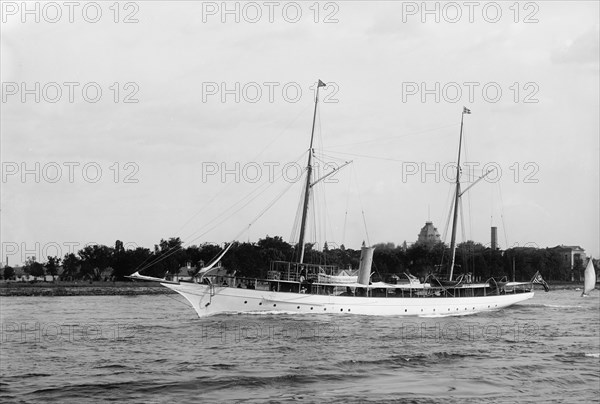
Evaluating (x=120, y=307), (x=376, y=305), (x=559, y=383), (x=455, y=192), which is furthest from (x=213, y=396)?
(x=455, y=192)

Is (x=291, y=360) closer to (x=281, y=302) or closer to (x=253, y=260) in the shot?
(x=281, y=302)

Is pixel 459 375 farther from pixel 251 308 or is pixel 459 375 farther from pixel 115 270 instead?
pixel 115 270

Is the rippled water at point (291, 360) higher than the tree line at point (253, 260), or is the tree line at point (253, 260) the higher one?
the tree line at point (253, 260)

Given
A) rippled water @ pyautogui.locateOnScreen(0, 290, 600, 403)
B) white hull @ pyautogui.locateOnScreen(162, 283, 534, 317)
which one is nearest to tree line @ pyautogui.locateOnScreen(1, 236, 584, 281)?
white hull @ pyautogui.locateOnScreen(162, 283, 534, 317)

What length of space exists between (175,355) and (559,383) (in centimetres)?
2074

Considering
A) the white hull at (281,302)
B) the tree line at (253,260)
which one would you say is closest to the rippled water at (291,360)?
the white hull at (281,302)

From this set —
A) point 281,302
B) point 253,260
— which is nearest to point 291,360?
point 281,302

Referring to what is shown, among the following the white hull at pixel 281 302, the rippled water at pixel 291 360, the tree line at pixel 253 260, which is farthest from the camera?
the tree line at pixel 253 260

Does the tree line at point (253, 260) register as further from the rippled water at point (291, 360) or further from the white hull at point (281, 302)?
the rippled water at point (291, 360)

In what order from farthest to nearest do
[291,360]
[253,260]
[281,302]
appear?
[253,260], [281,302], [291,360]

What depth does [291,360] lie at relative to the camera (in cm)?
4519

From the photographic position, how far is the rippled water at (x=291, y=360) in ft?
117

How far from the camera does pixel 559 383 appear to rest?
39.4 metres

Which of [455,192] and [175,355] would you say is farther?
[455,192]
